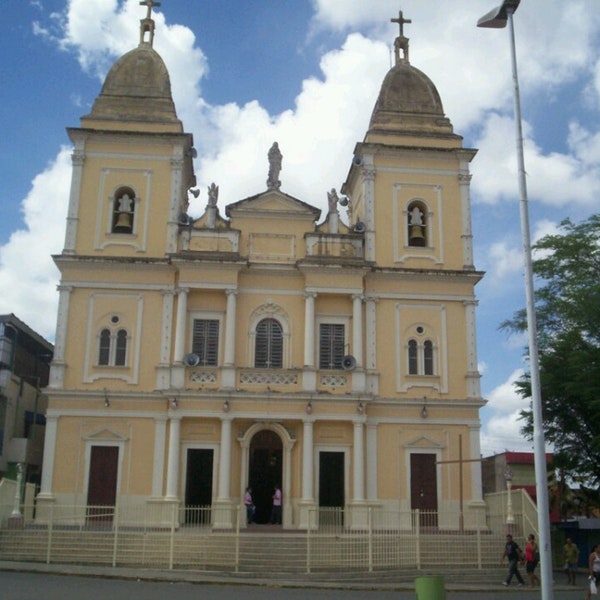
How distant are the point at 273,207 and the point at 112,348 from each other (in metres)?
7.32

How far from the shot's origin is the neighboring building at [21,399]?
2934cm

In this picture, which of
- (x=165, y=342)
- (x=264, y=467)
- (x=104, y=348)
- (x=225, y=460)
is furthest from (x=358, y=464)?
(x=104, y=348)

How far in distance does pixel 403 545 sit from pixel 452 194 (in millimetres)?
13283

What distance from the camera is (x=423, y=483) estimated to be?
86.3 ft

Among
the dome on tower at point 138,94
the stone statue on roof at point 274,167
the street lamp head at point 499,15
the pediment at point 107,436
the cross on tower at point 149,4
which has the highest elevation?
the cross on tower at point 149,4

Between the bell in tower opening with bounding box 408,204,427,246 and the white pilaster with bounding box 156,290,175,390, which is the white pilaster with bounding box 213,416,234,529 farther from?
the bell in tower opening with bounding box 408,204,427,246

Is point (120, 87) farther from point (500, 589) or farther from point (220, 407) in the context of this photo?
point (500, 589)

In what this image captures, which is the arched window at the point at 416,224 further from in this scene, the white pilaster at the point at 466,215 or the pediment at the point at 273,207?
the pediment at the point at 273,207

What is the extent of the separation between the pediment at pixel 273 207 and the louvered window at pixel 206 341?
3.88 meters

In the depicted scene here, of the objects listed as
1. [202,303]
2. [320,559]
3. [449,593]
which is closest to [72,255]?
[202,303]

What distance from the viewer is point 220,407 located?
2552cm

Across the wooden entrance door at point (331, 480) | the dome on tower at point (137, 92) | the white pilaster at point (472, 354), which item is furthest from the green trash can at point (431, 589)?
the dome on tower at point (137, 92)

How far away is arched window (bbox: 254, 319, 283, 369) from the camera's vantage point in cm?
2701

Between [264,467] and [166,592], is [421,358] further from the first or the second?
[166,592]
